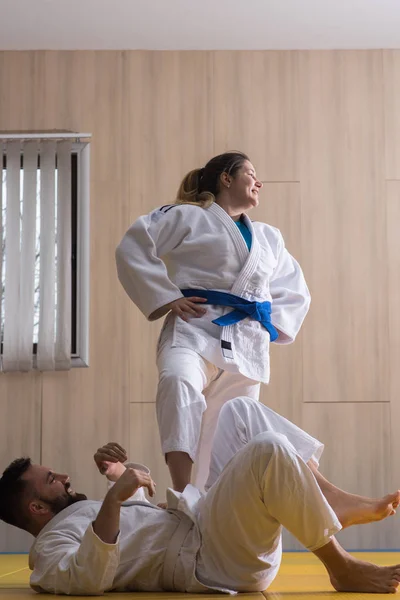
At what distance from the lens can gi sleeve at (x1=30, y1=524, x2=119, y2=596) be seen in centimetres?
190

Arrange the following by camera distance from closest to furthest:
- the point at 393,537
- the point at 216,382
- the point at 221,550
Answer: the point at 221,550, the point at 216,382, the point at 393,537

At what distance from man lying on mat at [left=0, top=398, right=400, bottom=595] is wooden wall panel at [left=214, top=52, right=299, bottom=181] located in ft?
9.17

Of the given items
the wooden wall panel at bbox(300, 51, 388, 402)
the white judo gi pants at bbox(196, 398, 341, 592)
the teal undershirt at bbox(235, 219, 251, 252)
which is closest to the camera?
the white judo gi pants at bbox(196, 398, 341, 592)

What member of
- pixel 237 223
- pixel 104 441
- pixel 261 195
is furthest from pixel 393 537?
pixel 237 223

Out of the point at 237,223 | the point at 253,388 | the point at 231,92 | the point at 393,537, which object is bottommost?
the point at 393,537

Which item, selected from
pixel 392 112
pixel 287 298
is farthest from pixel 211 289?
pixel 392 112

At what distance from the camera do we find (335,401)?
183 inches

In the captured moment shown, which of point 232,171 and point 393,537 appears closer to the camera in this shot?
point 232,171

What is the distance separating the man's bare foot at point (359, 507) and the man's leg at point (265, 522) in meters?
0.28

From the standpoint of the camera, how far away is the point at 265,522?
1.92 meters

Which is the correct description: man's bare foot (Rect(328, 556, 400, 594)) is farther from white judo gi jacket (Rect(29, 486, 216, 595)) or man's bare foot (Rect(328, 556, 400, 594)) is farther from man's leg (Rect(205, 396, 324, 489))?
man's leg (Rect(205, 396, 324, 489))

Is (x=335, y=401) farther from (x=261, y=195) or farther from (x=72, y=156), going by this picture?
(x=72, y=156)

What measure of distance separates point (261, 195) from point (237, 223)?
179 cm

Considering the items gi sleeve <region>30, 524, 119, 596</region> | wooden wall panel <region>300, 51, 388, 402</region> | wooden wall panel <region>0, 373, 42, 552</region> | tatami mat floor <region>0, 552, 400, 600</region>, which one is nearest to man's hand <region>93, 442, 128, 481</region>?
gi sleeve <region>30, 524, 119, 596</region>
